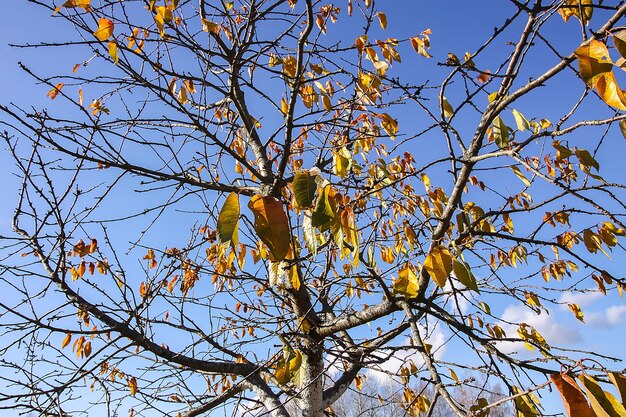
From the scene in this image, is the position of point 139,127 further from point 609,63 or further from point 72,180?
point 609,63

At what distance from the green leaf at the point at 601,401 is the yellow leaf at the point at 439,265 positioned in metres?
0.46

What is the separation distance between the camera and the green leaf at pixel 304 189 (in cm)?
119

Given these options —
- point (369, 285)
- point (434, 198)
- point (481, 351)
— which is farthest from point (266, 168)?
point (481, 351)

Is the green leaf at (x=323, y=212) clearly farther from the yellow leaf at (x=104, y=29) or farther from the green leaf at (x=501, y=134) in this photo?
the yellow leaf at (x=104, y=29)

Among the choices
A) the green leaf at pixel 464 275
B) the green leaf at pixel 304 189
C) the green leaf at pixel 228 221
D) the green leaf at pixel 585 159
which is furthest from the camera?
the green leaf at pixel 585 159

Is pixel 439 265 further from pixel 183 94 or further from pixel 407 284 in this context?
pixel 183 94

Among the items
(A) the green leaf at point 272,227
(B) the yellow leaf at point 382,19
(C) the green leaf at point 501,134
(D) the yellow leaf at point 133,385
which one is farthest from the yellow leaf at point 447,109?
(D) the yellow leaf at point 133,385

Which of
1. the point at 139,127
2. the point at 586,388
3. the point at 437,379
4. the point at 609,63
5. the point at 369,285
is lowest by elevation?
the point at 586,388

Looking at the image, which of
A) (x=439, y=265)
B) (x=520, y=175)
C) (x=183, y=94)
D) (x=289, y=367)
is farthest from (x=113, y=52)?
(x=520, y=175)

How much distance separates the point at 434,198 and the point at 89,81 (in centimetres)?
235

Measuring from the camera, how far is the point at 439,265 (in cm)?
137

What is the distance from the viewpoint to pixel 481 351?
2129 mm

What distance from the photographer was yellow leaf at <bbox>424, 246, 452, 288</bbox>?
1.36 metres

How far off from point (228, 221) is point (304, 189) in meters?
0.25
